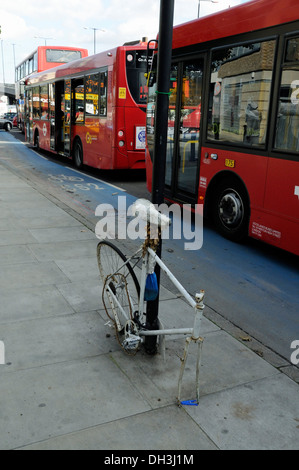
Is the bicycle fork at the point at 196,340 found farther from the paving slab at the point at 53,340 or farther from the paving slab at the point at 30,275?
the paving slab at the point at 30,275

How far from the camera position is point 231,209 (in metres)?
6.95

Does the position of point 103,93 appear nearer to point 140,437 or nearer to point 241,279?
point 241,279

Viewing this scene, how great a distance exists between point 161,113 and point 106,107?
370 inches

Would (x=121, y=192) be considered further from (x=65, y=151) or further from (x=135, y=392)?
(x=135, y=392)

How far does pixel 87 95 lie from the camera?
1346cm

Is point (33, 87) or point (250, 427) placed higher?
point (33, 87)

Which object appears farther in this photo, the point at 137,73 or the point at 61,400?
the point at 137,73

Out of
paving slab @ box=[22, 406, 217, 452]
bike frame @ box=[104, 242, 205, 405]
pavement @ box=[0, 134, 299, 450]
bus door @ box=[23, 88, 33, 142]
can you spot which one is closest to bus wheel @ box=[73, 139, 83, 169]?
bus door @ box=[23, 88, 33, 142]

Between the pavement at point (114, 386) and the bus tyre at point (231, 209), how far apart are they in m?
2.33

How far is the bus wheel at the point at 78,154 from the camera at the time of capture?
1482 centimetres

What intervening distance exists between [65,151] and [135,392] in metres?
14.2

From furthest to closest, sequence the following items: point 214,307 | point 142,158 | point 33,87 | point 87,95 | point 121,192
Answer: point 33,87 → point 87,95 → point 142,158 → point 121,192 → point 214,307

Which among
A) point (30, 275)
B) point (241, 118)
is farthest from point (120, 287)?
point (241, 118)
